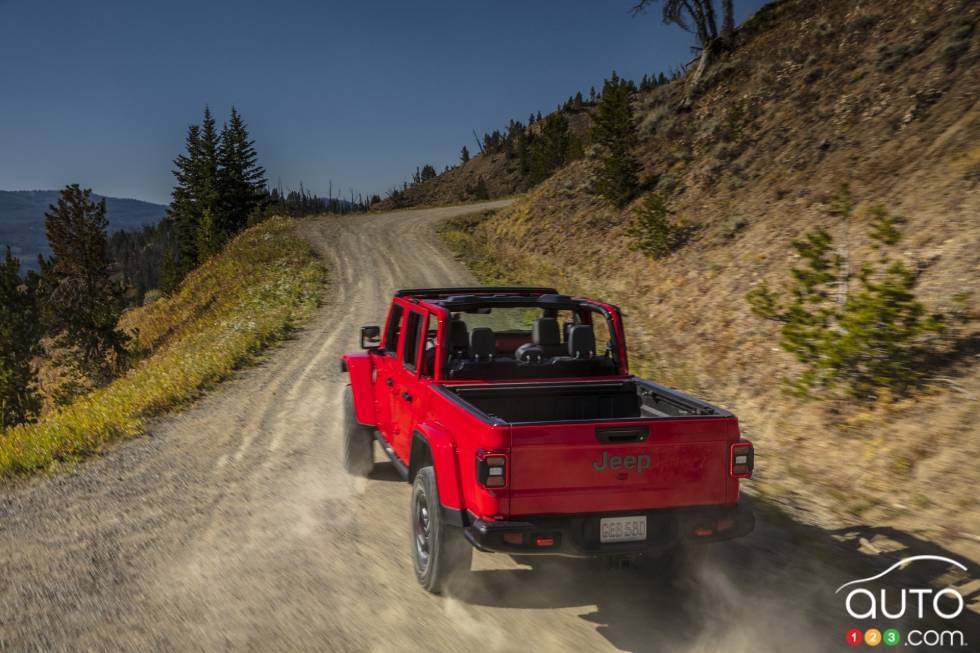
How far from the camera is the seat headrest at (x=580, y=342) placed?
A: 572cm

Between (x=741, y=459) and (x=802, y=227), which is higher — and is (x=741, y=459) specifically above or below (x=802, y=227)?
below

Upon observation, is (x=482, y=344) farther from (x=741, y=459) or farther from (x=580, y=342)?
(x=741, y=459)

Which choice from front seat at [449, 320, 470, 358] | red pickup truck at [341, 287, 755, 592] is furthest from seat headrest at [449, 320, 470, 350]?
red pickup truck at [341, 287, 755, 592]

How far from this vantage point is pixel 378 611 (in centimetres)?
427

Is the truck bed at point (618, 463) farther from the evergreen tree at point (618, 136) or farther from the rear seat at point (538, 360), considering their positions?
the evergreen tree at point (618, 136)

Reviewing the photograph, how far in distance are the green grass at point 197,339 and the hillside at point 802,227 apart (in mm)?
7519

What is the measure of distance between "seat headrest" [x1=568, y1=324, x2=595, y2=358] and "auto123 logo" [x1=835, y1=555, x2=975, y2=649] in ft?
8.06

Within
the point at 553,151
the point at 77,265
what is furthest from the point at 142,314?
the point at 553,151

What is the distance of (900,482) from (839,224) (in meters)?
9.05

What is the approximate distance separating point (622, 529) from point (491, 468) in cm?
86

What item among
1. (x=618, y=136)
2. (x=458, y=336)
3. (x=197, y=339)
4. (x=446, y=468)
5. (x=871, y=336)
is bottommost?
(x=197, y=339)

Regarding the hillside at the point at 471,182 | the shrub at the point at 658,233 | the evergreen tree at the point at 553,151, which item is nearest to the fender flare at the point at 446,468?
the shrub at the point at 658,233

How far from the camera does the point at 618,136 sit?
995 inches

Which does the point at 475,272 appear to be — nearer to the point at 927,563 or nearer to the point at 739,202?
the point at 739,202
